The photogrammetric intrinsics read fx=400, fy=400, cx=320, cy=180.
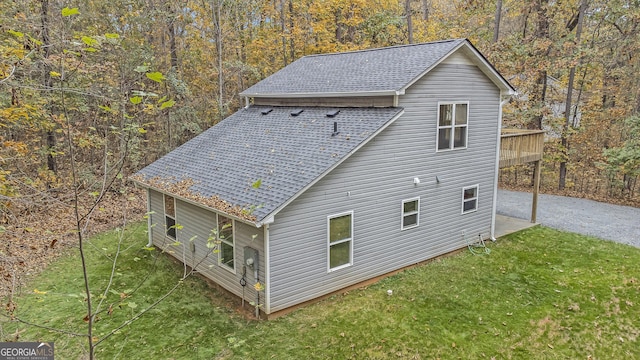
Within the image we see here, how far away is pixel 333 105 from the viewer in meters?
11.1

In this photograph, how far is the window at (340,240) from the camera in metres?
8.72

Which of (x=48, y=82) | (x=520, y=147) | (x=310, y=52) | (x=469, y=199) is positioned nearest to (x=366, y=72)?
(x=469, y=199)

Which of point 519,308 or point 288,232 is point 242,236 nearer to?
point 288,232

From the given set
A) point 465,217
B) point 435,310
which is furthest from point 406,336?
point 465,217

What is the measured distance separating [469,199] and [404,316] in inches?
193

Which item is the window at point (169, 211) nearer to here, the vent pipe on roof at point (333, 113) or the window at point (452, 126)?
the vent pipe on roof at point (333, 113)

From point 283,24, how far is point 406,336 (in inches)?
712

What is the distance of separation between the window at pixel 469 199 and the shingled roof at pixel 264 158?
12.4ft

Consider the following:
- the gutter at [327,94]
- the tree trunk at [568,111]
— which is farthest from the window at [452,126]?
the tree trunk at [568,111]

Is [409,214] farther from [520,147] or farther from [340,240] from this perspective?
[520,147]

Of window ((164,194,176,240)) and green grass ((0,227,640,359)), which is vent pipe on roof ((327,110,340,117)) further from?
window ((164,194,176,240))

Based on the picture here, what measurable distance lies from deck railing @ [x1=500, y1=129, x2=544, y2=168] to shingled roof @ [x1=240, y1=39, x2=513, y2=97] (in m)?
1.92

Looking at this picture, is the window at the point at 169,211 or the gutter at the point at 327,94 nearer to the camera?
the gutter at the point at 327,94

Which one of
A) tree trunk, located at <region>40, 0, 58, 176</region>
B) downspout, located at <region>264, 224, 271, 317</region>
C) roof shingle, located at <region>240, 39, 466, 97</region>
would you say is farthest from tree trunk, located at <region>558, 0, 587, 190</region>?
tree trunk, located at <region>40, 0, 58, 176</region>
